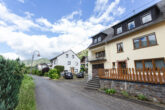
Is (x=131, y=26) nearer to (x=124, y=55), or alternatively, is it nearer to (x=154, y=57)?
(x=124, y=55)

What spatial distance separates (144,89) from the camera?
5.64 meters

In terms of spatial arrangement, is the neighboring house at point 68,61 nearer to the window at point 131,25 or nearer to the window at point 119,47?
the window at point 119,47

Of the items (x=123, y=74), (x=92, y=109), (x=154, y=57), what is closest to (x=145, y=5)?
(x=154, y=57)

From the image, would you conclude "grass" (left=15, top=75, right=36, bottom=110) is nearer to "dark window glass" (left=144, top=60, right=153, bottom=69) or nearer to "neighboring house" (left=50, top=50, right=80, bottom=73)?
"dark window glass" (left=144, top=60, right=153, bottom=69)

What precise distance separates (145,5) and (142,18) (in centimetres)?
141

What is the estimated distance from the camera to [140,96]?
18.4ft

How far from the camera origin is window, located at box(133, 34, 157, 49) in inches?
332

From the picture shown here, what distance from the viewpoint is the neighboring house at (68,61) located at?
29.6 m

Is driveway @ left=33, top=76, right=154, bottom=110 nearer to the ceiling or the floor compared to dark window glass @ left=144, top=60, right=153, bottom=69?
nearer to the floor

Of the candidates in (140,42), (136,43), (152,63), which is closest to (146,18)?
(140,42)

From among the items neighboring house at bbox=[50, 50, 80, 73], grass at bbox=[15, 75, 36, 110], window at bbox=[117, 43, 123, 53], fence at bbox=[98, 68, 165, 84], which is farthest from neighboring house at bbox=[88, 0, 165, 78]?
neighboring house at bbox=[50, 50, 80, 73]

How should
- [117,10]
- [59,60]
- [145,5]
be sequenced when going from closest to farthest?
[145,5], [117,10], [59,60]

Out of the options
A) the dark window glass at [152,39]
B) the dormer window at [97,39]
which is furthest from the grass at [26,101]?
the dormer window at [97,39]

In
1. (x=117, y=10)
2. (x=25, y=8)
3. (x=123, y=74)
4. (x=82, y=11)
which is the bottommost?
(x=123, y=74)
